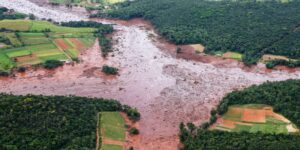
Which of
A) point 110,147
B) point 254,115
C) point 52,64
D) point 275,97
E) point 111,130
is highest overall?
point 52,64

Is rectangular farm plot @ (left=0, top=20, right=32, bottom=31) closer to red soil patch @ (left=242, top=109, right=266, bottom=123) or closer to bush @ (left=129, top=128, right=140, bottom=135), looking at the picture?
bush @ (left=129, top=128, right=140, bottom=135)

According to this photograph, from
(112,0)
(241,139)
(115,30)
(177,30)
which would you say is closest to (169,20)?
(177,30)

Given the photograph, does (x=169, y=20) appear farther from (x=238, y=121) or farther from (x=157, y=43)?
(x=238, y=121)

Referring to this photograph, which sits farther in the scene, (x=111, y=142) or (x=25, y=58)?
(x=25, y=58)

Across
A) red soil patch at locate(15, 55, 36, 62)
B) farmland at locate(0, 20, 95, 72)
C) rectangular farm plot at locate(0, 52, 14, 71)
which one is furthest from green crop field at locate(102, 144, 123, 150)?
red soil patch at locate(15, 55, 36, 62)

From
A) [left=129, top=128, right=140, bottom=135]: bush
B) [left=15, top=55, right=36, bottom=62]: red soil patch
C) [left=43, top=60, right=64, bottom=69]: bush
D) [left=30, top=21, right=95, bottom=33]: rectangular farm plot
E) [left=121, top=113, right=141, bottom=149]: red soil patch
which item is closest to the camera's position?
[left=121, top=113, right=141, bottom=149]: red soil patch

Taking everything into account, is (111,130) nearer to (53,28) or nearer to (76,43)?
(76,43)

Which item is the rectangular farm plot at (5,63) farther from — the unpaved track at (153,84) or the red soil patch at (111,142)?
the red soil patch at (111,142)

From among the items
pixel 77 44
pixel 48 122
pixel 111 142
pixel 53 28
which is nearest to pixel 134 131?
pixel 111 142
